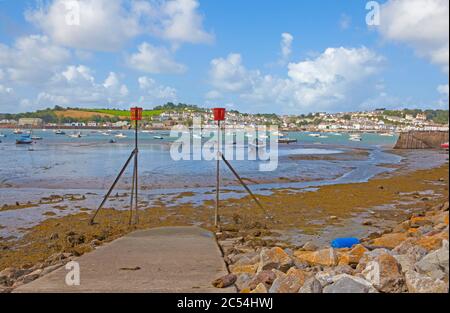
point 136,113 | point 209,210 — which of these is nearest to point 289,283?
point 136,113

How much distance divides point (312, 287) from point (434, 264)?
1.48 m

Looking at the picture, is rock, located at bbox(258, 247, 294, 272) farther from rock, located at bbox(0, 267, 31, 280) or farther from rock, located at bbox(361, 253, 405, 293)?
rock, located at bbox(0, 267, 31, 280)

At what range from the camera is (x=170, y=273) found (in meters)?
7.30

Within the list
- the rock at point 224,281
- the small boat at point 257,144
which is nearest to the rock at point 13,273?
the rock at point 224,281

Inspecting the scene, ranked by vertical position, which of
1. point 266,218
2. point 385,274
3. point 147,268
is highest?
point 385,274

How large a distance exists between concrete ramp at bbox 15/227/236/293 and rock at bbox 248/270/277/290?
0.28 meters

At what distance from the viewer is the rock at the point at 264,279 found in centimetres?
610

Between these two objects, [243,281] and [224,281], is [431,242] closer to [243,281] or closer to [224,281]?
[243,281]

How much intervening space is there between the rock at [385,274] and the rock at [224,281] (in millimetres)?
Answer: 1792

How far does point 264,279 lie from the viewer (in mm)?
6184

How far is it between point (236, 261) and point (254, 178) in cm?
2120

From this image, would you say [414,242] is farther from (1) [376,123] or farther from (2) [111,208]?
(1) [376,123]

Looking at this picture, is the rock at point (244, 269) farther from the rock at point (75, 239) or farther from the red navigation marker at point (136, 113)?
the red navigation marker at point (136, 113)

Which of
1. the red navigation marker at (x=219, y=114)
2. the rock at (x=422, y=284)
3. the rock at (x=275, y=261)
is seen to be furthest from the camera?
the red navigation marker at (x=219, y=114)
